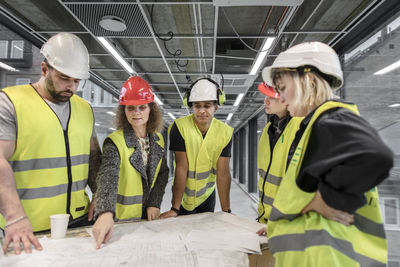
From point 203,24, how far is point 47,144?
2767 millimetres

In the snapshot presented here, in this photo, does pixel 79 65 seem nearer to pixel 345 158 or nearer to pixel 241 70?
pixel 345 158

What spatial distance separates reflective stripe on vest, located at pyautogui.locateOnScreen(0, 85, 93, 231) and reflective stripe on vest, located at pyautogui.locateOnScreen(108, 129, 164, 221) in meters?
0.21

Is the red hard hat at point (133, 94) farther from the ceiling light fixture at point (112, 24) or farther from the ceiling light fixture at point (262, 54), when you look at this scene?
the ceiling light fixture at point (262, 54)

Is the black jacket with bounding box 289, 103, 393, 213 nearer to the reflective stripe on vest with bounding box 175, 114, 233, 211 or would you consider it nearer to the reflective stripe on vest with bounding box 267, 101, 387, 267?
the reflective stripe on vest with bounding box 267, 101, 387, 267

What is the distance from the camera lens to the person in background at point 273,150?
1.55 metres

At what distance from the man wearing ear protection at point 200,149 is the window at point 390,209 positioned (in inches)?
71.5

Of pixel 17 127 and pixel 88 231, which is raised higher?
pixel 17 127

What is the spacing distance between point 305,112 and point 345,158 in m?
0.31

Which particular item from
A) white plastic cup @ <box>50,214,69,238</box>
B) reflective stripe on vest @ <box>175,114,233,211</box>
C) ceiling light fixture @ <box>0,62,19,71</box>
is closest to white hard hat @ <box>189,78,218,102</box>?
A: reflective stripe on vest @ <box>175,114,233,211</box>

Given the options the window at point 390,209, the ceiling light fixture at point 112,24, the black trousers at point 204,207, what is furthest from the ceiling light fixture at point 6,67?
the window at point 390,209

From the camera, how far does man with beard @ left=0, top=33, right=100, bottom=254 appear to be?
1219mm

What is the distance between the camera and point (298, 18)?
128 inches

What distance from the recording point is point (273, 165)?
162 cm

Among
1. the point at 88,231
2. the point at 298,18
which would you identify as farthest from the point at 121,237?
the point at 298,18
